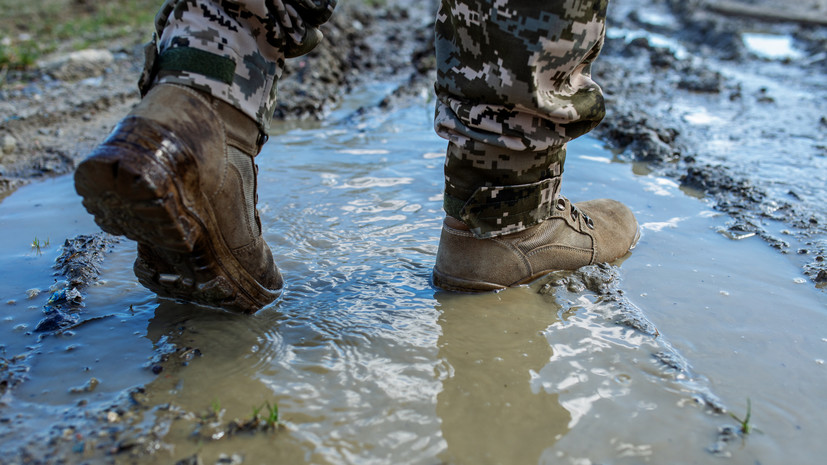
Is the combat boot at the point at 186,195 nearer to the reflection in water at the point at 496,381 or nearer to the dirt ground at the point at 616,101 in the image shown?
the reflection in water at the point at 496,381

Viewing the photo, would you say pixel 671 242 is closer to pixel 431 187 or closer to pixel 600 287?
pixel 600 287

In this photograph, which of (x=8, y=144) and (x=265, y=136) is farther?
(x=8, y=144)

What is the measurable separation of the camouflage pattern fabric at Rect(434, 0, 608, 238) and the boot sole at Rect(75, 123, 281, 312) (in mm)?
703

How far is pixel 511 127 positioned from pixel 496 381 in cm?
70

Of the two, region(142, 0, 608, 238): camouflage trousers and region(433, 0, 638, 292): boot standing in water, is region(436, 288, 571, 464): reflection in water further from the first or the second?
region(142, 0, 608, 238): camouflage trousers

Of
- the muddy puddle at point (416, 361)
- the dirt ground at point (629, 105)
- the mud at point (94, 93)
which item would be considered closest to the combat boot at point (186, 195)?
the muddy puddle at point (416, 361)

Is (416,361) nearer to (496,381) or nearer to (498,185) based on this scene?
(496,381)

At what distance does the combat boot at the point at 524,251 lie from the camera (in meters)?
1.94

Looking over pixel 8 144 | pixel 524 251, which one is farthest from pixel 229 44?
pixel 8 144

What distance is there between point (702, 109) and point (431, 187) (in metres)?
2.53

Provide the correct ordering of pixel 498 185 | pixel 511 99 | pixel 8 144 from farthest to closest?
pixel 8 144 < pixel 498 185 < pixel 511 99

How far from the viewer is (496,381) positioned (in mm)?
1534

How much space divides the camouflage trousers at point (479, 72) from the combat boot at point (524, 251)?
0.07m

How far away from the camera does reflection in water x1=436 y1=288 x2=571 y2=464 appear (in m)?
1.33
